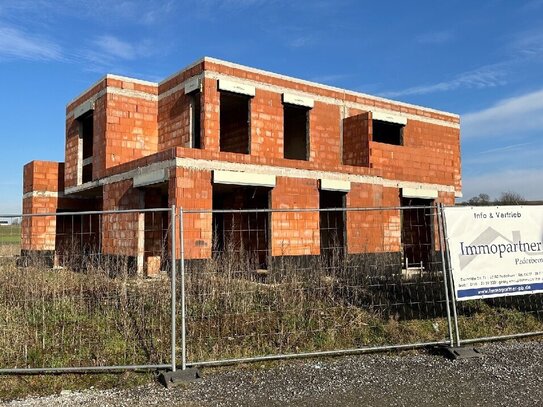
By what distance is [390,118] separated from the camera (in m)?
19.4

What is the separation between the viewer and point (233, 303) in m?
7.29

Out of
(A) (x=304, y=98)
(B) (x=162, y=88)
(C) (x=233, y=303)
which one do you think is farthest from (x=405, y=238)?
(C) (x=233, y=303)

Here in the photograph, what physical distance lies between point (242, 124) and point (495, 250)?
43.5 feet

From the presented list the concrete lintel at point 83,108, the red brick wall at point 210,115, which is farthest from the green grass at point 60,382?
the concrete lintel at point 83,108

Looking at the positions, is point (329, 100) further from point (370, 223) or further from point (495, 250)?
point (495, 250)

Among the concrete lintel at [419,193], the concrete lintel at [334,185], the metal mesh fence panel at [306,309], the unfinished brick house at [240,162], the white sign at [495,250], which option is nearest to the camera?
the white sign at [495,250]

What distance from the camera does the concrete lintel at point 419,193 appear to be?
746 inches

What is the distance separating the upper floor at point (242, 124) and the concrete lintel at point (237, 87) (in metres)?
0.04

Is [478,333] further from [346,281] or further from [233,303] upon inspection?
[233,303]

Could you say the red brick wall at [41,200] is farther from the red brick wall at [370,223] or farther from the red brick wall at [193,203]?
the red brick wall at [370,223]

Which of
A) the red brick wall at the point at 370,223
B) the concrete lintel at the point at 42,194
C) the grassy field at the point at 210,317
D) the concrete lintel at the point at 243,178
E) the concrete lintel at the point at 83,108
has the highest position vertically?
the concrete lintel at the point at 83,108

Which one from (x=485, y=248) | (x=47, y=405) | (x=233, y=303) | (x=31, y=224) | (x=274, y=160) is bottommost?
(x=47, y=405)

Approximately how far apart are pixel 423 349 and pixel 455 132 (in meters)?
17.9

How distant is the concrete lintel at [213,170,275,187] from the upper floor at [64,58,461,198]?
0.42m
